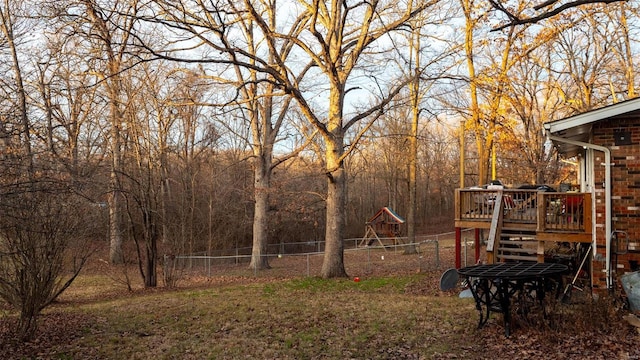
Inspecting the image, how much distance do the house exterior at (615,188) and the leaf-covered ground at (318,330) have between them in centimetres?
168

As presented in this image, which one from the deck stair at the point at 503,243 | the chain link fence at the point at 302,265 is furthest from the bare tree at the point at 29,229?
the deck stair at the point at 503,243

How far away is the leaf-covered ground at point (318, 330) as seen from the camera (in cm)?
636

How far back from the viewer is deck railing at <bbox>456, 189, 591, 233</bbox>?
10.6 meters

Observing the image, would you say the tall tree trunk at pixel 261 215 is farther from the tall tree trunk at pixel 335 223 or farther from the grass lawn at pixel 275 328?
the grass lawn at pixel 275 328

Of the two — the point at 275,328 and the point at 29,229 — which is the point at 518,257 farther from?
the point at 29,229

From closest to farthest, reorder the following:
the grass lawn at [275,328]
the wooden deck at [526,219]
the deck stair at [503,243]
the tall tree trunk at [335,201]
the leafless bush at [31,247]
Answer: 1. the grass lawn at [275,328]
2. the leafless bush at [31,247]
3. the wooden deck at [526,219]
4. the deck stair at [503,243]
5. the tall tree trunk at [335,201]

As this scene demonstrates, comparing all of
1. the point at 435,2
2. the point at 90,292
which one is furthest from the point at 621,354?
the point at 90,292

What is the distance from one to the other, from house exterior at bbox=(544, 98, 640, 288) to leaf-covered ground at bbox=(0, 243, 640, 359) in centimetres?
168

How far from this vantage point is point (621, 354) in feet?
18.9

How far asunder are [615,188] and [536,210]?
377 centimetres

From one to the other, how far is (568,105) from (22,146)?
22.4 meters

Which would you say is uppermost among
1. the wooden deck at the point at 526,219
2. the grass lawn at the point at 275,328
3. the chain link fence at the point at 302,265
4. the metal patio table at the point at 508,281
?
the wooden deck at the point at 526,219

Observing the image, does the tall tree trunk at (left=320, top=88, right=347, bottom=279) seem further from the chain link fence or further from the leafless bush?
the leafless bush

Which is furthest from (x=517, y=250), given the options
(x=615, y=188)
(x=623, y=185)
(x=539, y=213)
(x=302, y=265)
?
(x=302, y=265)
